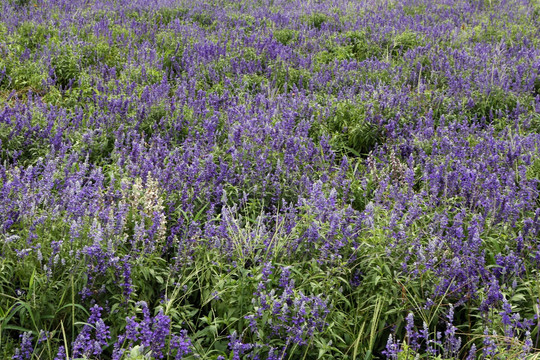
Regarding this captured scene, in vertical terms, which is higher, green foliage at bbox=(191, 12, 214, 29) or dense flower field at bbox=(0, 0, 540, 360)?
green foliage at bbox=(191, 12, 214, 29)

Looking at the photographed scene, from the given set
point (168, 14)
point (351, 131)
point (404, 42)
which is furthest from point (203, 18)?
point (351, 131)

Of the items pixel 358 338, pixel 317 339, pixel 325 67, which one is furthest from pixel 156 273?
pixel 325 67

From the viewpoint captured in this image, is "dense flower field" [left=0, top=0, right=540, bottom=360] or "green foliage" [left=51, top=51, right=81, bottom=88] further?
"green foliage" [left=51, top=51, right=81, bottom=88]

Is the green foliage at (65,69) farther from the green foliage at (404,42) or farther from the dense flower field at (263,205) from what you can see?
the green foliage at (404,42)

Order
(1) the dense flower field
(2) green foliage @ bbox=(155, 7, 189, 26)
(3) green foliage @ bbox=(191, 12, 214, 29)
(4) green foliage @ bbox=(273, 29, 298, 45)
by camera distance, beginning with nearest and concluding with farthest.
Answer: (1) the dense flower field → (4) green foliage @ bbox=(273, 29, 298, 45) → (2) green foliage @ bbox=(155, 7, 189, 26) → (3) green foliage @ bbox=(191, 12, 214, 29)

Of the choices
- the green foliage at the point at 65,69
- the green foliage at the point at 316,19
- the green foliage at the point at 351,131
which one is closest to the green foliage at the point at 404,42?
the green foliage at the point at 316,19

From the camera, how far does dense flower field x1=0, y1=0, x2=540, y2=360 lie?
115 inches

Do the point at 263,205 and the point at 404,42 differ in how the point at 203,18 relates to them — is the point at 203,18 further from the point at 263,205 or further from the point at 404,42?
the point at 263,205

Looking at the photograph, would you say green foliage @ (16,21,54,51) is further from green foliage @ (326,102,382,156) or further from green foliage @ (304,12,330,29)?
green foliage @ (326,102,382,156)

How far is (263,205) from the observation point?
409cm

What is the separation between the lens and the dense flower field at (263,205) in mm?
2922

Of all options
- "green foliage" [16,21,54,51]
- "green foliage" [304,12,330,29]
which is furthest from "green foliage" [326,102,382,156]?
"green foliage" [16,21,54,51]

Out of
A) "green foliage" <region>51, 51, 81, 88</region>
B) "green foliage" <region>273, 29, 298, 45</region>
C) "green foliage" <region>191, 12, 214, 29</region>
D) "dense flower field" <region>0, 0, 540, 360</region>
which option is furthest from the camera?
"green foliage" <region>191, 12, 214, 29</region>

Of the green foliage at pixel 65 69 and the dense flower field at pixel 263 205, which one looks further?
the green foliage at pixel 65 69
